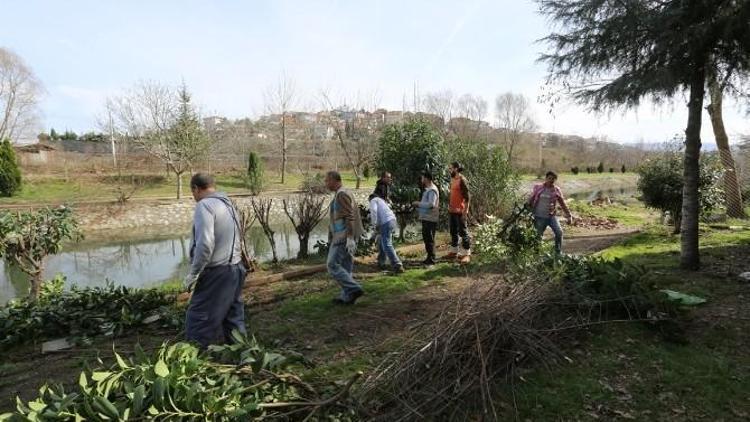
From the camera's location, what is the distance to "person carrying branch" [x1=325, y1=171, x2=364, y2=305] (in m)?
5.99

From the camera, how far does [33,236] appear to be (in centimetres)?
745

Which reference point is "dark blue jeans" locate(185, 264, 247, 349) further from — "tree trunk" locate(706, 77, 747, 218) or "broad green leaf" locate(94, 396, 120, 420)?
"tree trunk" locate(706, 77, 747, 218)

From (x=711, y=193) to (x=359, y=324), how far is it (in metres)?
9.78

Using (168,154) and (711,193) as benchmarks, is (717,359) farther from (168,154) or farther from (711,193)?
(168,154)

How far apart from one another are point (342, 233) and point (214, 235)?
2242 mm

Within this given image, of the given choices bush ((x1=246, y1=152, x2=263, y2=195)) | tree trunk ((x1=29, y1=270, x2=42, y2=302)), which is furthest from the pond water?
bush ((x1=246, y1=152, x2=263, y2=195))

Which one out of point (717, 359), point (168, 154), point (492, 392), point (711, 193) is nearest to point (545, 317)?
point (492, 392)

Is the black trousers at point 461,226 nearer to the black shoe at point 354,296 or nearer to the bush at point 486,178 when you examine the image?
the black shoe at point 354,296

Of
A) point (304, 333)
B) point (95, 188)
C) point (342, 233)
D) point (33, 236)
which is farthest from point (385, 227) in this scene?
point (95, 188)

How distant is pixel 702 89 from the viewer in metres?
6.61

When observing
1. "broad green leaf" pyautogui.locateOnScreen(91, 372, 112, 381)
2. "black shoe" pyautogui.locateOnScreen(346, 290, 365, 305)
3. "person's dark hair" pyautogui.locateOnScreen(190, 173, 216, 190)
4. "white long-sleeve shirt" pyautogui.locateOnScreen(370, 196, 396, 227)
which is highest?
"person's dark hair" pyautogui.locateOnScreen(190, 173, 216, 190)

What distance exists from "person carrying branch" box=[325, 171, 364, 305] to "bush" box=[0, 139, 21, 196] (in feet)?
84.5

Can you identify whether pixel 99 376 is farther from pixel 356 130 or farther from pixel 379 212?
pixel 356 130

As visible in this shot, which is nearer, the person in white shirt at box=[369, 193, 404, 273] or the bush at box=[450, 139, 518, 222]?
the person in white shirt at box=[369, 193, 404, 273]
